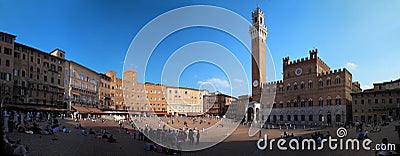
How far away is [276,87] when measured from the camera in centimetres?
5875

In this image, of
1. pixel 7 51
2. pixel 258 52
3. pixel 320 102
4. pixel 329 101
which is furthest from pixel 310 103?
pixel 7 51

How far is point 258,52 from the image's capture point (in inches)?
2569

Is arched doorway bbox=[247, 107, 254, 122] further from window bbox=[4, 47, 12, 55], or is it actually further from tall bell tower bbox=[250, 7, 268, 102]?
window bbox=[4, 47, 12, 55]

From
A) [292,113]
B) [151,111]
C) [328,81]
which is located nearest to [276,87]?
[292,113]

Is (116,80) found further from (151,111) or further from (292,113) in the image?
(292,113)

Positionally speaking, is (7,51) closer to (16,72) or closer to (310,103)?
(16,72)

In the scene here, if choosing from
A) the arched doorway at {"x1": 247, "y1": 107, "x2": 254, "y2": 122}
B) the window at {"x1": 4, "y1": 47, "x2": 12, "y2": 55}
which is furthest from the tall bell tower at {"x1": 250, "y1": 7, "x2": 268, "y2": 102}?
the window at {"x1": 4, "y1": 47, "x2": 12, "y2": 55}

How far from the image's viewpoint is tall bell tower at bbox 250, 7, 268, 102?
208 ft

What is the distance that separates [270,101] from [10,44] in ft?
169

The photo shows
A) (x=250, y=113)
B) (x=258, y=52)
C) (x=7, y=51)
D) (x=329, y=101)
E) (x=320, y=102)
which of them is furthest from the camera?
(x=258, y=52)

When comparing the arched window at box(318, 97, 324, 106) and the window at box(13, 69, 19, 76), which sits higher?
the window at box(13, 69, 19, 76)

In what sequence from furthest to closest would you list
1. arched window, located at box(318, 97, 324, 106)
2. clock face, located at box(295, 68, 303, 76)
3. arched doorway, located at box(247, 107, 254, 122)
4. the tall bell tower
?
the tall bell tower < arched doorway, located at box(247, 107, 254, 122) < clock face, located at box(295, 68, 303, 76) < arched window, located at box(318, 97, 324, 106)

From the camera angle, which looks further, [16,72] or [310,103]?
[310,103]

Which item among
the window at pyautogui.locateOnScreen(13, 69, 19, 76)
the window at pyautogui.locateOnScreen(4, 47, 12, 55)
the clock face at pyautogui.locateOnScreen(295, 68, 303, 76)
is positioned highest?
the window at pyautogui.locateOnScreen(4, 47, 12, 55)
